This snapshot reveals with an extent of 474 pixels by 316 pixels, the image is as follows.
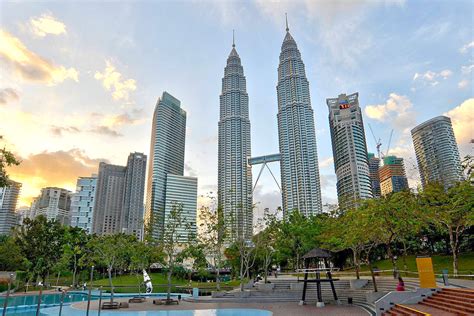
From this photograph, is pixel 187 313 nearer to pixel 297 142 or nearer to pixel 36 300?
pixel 36 300

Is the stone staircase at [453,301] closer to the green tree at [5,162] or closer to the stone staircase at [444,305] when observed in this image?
the stone staircase at [444,305]

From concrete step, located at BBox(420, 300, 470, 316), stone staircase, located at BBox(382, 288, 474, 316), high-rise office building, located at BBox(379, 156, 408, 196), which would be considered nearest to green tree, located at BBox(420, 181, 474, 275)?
stone staircase, located at BBox(382, 288, 474, 316)

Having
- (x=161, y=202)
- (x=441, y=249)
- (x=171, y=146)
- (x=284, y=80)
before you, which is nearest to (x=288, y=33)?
(x=284, y=80)

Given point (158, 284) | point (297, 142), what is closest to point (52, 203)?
point (297, 142)

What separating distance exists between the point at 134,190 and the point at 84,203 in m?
42.2

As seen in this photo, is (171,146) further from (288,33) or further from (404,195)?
(404,195)

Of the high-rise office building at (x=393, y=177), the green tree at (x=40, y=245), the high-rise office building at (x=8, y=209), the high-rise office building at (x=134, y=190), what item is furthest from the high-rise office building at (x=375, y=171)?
the high-rise office building at (x=8, y=209)

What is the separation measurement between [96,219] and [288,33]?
15119cm

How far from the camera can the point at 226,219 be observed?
37250 mm

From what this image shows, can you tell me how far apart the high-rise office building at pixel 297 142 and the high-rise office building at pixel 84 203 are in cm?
8471

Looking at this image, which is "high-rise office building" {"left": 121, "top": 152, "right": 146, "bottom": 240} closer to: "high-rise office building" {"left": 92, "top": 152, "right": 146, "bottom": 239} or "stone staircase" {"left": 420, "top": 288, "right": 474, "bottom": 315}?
"high-rise office building" {"left": 92, "top": 152, "right": 146, "bottom": 239}

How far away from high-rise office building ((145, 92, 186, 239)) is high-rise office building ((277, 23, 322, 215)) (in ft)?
206

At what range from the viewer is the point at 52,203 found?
18600 centimetres

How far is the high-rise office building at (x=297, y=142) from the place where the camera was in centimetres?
12912
